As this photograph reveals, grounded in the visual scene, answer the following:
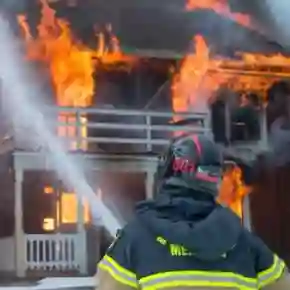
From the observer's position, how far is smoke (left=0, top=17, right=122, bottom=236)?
2.70 m

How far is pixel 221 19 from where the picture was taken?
9.84 feet

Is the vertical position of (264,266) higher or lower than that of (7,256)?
higher

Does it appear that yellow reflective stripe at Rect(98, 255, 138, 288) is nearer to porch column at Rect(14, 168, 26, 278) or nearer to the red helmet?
the red helmet

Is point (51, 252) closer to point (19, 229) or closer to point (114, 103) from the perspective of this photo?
point (19, 229)

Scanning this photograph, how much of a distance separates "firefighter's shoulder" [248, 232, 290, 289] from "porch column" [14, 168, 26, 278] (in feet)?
4.88

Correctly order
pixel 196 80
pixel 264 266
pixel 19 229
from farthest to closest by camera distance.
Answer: pixel 196 80
pixel 19 229
pixel 264 266

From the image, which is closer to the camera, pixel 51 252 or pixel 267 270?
pixel 267 270

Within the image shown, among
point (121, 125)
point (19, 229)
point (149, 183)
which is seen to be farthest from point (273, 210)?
point (19, 229)

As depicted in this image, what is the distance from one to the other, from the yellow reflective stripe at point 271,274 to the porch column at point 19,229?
4.88 ft

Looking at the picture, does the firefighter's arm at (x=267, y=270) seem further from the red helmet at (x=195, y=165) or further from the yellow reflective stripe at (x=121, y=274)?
the yellow reflective stripe at (x=121, y=274)

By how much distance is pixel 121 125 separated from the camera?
2818mm

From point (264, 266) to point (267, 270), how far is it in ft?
0.03

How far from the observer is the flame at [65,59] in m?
2.74

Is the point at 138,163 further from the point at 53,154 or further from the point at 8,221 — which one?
the point at 8,221
